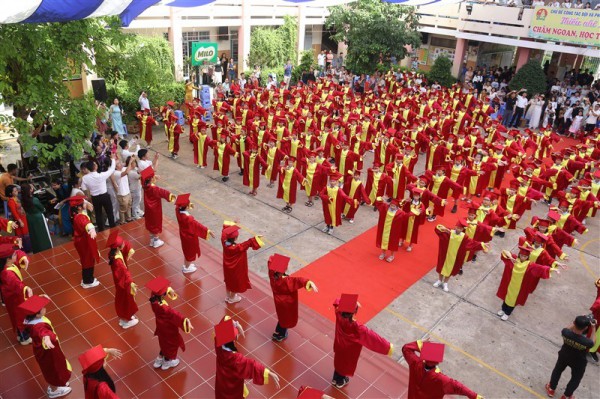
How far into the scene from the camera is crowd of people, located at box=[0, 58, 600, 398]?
5.64 metres

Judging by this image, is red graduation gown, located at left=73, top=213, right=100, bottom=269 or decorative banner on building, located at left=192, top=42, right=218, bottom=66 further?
decorative banner on building, located at left=192, top=42, right=218, bottom=66

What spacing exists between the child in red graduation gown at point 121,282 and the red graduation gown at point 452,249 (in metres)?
5.05

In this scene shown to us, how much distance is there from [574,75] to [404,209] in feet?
56.2

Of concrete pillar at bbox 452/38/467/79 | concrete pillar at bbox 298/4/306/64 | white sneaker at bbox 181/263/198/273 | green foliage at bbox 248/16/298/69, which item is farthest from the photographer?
concrete pillar at bbox 298/4/306/64

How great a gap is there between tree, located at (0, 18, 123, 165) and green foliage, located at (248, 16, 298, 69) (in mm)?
16184

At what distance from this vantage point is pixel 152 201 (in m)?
8.63

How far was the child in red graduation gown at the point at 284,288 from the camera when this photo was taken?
20.4 ft

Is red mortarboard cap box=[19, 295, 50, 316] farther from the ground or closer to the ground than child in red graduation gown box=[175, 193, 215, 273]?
farther from the ground

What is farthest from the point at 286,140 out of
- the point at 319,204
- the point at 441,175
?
the point at 441,175

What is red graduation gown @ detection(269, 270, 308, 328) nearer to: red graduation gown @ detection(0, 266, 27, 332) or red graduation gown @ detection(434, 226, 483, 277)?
red graduation gown @ detection(434, 226, 483, 277)

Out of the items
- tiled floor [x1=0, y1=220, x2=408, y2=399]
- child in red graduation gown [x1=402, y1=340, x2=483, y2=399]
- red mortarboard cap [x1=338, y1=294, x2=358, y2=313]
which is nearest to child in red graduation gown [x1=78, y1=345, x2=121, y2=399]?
tiled floor [x1=0, y1=220, x2=408, y2=399]

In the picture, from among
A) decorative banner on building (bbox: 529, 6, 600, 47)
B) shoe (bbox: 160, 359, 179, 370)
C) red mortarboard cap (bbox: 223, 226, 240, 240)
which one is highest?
decorative banner on building (bbox: 529, 6, 600, 47)

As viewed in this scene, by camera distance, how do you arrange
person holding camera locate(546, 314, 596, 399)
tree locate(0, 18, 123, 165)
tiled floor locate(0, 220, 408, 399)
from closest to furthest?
person holding camera locate(546, 314, 596, 399)
tiled floor locate(0, 220, 408, 399)
tree locate(0, 18, 123, 165)

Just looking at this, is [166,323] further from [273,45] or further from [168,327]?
[273,45]
